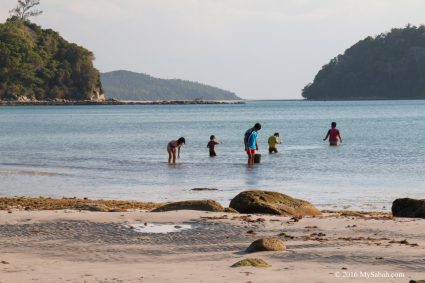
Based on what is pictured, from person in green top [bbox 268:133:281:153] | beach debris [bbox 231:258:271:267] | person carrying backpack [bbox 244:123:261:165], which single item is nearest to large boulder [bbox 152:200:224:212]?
beach debris [bbox 231:258:271:267]

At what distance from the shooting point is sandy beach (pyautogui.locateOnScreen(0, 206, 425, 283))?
962cm

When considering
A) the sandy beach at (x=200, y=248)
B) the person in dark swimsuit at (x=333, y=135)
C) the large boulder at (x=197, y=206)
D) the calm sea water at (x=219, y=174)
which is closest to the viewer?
the sandy beach at (x=200, y=248)

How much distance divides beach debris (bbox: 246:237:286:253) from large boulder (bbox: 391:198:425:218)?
14.5 ft

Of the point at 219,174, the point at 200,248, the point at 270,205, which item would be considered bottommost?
the point at 219,174

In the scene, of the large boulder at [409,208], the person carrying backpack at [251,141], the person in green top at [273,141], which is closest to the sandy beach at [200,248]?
the large boulder at [409,208]

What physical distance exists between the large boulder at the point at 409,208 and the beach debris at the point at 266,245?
443 cm

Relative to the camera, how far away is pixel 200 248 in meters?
11.5

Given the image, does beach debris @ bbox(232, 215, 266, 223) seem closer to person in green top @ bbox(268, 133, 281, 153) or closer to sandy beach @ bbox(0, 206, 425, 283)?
sandy beach @ bbox(0, 206, 425, 283)

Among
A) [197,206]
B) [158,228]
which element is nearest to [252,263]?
[158,228]

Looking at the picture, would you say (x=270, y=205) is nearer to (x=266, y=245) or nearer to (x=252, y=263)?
(x=266, y=245)

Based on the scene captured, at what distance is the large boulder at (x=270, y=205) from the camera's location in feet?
47.7

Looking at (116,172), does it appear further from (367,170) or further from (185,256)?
(185,256)

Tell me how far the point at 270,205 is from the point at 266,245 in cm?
376

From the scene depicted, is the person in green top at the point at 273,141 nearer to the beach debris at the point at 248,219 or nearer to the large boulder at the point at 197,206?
the large boulder at the point at 197,206
